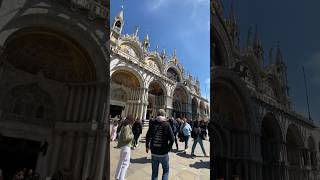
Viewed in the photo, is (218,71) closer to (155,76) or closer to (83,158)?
(83,158)

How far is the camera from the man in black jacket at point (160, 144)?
0.47 metres

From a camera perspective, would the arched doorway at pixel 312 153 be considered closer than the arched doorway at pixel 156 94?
Yes

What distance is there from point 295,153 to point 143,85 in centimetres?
49

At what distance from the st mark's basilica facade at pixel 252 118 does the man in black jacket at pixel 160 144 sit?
11 cm

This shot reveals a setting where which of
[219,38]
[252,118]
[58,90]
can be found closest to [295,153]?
[252,118]

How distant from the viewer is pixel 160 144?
701 mm

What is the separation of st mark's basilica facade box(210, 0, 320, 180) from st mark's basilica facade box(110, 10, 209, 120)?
0.05 meters

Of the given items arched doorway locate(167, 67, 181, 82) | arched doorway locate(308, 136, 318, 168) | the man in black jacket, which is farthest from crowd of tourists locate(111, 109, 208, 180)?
arched doorway locate(308, 136, 318, 168)

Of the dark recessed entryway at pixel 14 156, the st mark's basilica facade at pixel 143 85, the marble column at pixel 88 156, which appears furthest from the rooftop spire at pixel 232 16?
the dark recessed entryway at pixel 14 156

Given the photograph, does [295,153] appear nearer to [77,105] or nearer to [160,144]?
[160,144]

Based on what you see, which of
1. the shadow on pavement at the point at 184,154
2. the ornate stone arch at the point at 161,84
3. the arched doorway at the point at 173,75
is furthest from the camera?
the ornate stone arch at the point at 161,84

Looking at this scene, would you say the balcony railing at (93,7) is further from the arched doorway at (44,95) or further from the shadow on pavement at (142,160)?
the shadow on pavement at (142,160)

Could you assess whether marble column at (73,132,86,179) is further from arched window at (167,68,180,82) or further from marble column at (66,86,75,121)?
arched window at (167,68,180,82)

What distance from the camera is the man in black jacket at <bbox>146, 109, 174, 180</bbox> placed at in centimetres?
47
